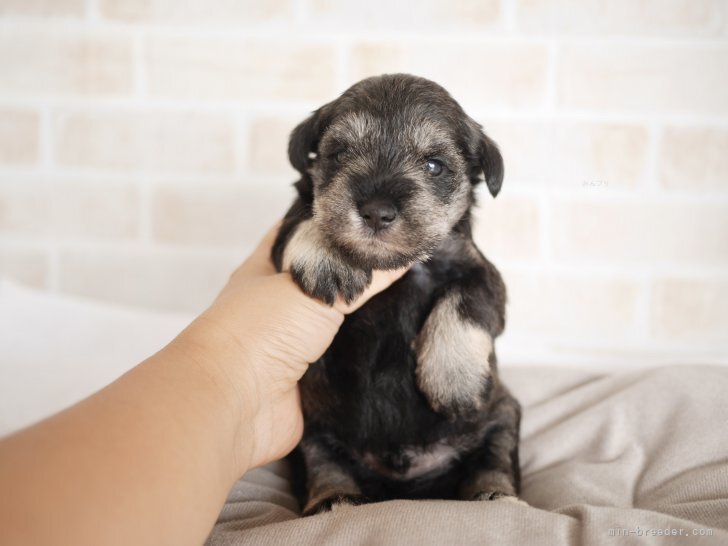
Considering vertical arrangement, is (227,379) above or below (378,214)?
below

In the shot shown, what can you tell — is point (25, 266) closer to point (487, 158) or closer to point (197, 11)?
point (197, 11)

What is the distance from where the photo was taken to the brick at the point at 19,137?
172 inches

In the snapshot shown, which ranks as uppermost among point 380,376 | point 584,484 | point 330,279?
point 330,279

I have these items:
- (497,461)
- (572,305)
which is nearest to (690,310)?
(572,305)

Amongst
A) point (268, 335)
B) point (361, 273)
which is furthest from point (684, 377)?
point (268, 335)

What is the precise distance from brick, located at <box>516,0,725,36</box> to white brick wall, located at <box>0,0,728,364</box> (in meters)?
0.01

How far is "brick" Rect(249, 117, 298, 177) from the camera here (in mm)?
4242

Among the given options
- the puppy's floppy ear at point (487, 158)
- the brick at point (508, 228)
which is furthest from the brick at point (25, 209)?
the puppy's floppy ear at point (487, 158)

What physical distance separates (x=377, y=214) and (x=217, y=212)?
99.9 inches

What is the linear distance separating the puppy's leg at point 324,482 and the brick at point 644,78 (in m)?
2.78

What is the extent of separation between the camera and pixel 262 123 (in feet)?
13.9

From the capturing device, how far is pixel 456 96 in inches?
167

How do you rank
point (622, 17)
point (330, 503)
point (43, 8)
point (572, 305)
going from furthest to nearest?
point (572, 305) → point (43, 8) → point (622, 17) → point (330, 503)

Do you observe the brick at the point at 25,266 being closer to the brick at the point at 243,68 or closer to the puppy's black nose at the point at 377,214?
the brick at the point at 243,68
